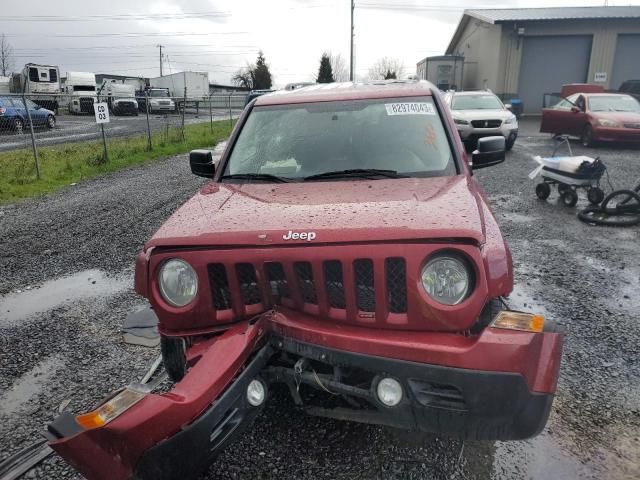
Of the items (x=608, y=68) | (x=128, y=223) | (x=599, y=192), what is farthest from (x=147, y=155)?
(x=608, y=68)

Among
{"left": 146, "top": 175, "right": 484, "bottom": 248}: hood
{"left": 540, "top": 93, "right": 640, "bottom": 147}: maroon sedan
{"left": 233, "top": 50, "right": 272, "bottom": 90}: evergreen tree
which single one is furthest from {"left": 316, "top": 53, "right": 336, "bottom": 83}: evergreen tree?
{"left": 146, "top": 175, "right": 484, "bottom": 248}: hood

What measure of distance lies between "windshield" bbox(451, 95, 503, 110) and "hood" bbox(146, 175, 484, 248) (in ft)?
39.8

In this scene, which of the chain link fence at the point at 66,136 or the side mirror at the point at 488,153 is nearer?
the side mirror at the point at 488,153

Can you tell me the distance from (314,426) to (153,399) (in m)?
1.19

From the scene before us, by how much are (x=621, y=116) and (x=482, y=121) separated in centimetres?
379

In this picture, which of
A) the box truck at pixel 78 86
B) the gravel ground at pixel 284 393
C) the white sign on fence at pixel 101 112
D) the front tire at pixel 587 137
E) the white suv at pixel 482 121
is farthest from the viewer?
the box truck at pixel 78 86

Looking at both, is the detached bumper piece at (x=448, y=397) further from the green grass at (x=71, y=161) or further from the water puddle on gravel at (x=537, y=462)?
the green grass at (x=71, y=161)

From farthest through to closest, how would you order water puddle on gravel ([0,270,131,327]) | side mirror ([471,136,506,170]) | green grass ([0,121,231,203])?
green grass ([0,121,231,203])
water puddle on gravel ([0,270,131,327])
side mirror ([471,136,506,170])

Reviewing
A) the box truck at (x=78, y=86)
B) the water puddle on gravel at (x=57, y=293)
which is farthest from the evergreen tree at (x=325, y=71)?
the water puddle on gravel at (x=57, y=293)

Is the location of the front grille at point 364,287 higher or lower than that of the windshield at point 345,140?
lower

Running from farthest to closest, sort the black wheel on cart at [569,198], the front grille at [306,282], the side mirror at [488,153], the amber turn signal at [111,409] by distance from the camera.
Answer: the black wheel on cart at [569,198] → the side mirror at [488,153] → the front grille at [306,282] → the amber turn signal at [111,409]

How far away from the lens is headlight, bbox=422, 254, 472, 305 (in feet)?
7.29

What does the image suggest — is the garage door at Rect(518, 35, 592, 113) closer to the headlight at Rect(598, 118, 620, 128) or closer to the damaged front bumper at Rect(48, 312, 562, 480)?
the headlight at Rect(598, 118, 620, 128)

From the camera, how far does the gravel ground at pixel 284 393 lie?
2633 mm
